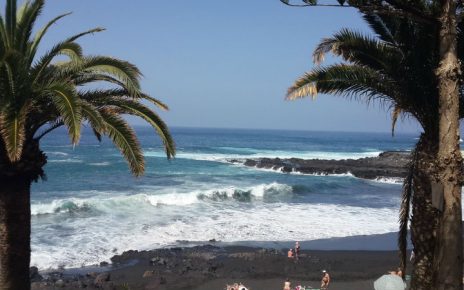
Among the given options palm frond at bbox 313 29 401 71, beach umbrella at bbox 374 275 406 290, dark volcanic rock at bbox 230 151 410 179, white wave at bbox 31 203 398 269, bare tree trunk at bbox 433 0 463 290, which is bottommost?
white wave at bbox 31 203 398 269

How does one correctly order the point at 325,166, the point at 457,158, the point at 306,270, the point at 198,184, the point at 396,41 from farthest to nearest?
the point at 325,166 → the point at 198,184 → the point at 306,270 → the point at 396,41 → the point at 457,158

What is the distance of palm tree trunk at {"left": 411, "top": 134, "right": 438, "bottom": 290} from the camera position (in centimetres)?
727

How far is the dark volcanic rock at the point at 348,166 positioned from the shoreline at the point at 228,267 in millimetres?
31340

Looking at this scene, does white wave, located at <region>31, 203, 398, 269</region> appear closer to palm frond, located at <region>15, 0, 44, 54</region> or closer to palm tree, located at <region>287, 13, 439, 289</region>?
palm frond, located at <region>15, 0, 44, 54</region>

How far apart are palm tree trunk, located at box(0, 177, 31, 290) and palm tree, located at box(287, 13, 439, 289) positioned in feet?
13.6

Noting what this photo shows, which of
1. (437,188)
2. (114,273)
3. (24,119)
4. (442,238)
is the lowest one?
(114,273)

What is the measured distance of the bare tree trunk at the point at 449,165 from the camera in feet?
18.9

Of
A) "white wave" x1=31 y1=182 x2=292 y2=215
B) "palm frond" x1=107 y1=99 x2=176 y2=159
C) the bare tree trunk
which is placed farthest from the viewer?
"white wave" x1=31 y1=182 x2=292 y2=215

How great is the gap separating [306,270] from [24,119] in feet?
36.7

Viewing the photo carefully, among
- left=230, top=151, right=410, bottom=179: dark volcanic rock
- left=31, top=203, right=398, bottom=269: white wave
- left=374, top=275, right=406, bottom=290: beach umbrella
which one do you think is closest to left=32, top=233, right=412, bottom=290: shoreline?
left=31, top=203, right=398, bottom=269: white wave

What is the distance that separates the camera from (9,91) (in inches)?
275

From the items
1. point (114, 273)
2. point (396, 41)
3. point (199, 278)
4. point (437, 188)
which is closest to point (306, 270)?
point (199, 278)

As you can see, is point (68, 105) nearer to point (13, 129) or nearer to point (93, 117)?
point (93, 117)

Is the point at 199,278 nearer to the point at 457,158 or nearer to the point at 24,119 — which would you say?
the point at 24,119
